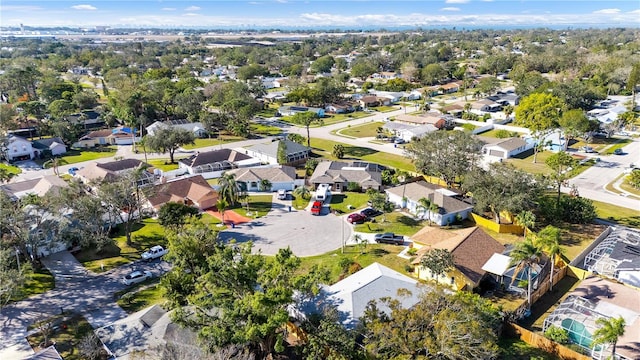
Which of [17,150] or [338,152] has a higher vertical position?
[17,150]

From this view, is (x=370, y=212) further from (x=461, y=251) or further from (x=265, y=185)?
(x=265, y=185)

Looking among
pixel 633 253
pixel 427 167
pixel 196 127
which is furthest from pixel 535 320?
pixel 196 127

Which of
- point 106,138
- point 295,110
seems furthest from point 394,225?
point 295,110

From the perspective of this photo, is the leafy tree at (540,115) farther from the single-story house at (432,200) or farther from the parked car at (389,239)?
the parked car at (389,239)

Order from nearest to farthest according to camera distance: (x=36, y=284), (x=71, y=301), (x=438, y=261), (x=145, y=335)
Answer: (x=145, y=335), (x=438, y=261), (x=71, y=301), (x=36, y=284)

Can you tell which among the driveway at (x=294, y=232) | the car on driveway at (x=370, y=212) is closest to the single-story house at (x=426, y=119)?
the car on driveway at (x=370, y=212)

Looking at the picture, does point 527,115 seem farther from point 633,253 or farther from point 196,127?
point 196,127

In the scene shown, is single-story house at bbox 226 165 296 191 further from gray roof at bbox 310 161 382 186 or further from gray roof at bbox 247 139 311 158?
gray roof at bbox 247 139 311 158
